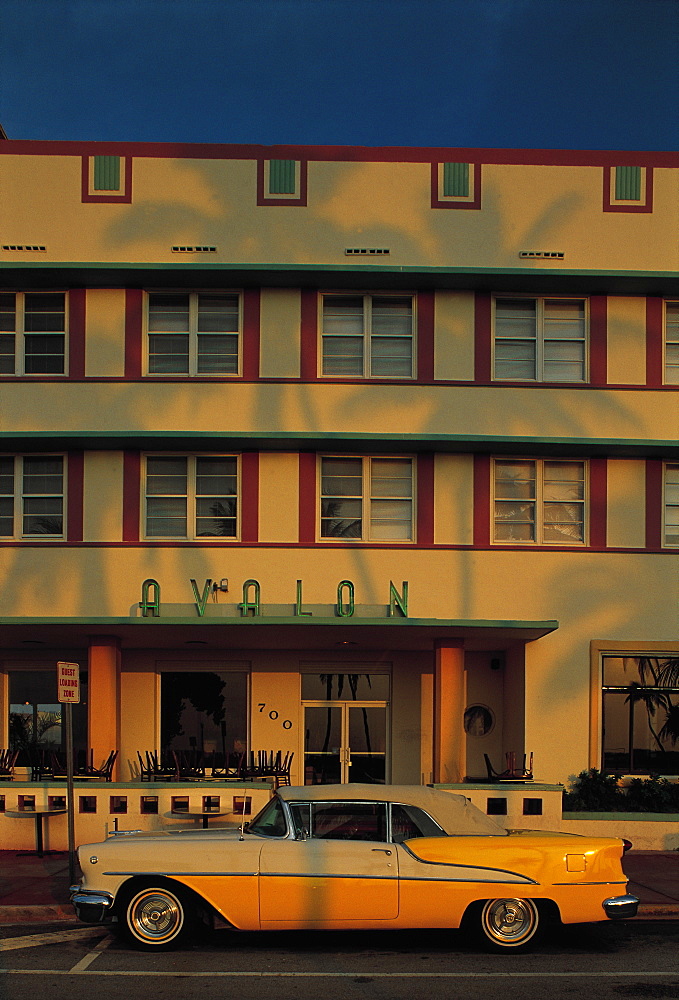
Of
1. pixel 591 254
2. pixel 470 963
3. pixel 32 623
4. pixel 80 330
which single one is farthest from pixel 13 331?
pixel 470 963

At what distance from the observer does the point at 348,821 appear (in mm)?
9961

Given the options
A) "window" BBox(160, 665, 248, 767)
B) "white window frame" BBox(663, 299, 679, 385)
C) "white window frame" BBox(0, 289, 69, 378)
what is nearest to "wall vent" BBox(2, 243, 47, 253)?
"white window frame" BBox(0, 289, 69, 378)

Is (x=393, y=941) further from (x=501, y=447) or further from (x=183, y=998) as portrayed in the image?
(x=501, y=447)

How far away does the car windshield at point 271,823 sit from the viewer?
997 cm

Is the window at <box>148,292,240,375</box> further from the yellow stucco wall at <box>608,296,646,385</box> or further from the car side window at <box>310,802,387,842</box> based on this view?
the car side window at <box>310,802,387,842</box>

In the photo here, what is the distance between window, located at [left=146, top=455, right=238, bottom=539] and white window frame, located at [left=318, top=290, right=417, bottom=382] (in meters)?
2.48

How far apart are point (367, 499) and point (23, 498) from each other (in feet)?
19.6

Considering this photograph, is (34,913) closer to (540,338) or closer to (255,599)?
(255,599)

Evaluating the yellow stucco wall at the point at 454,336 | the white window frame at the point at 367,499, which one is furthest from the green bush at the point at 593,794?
the yellow stucco wall at the point at 454,336

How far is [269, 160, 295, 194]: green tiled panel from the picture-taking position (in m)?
19.2

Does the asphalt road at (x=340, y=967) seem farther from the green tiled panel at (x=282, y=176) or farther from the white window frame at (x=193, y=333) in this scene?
the green tiled panel at (x=282, y=176)

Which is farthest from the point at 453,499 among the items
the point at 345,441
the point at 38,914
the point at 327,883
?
the point at 327,883

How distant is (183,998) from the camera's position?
8453 millimetres

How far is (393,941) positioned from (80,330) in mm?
12136
